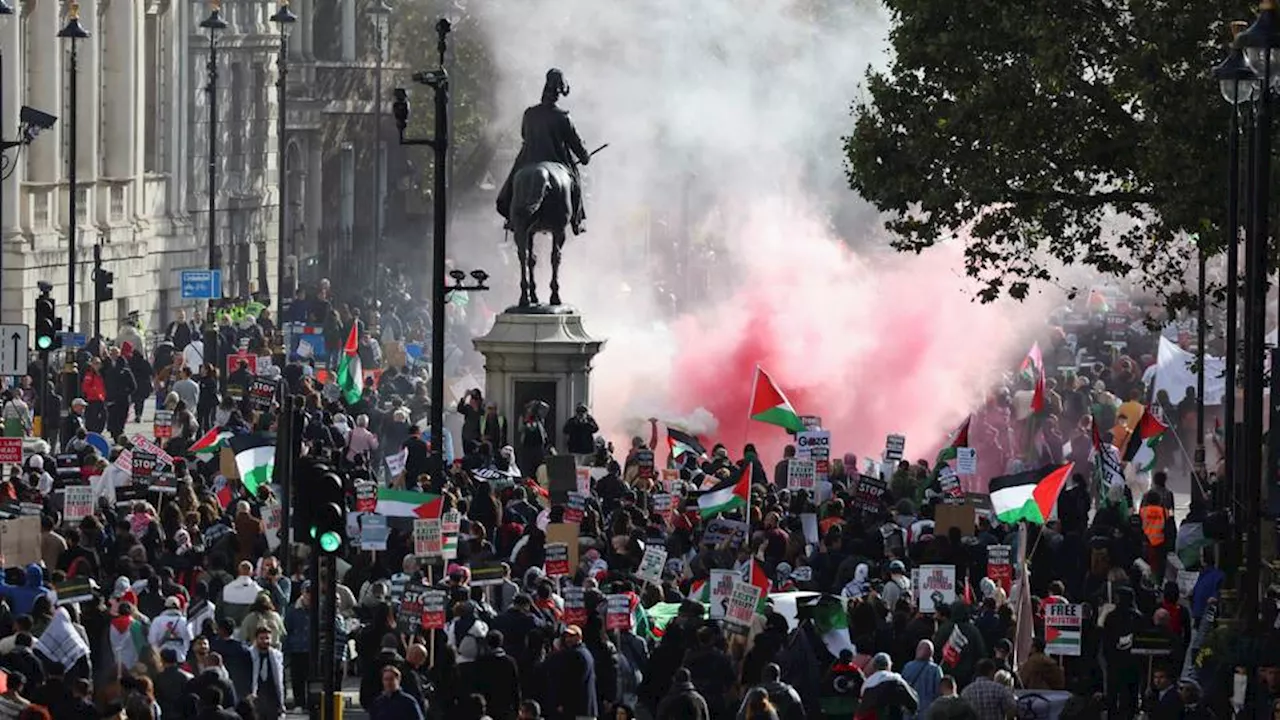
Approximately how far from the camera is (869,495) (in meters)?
35.6

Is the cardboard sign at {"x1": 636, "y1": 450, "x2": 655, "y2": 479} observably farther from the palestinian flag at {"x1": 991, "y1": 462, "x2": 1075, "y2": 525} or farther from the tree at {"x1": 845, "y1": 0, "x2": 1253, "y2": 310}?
the palestinian flag at {"x1": 991, "y1": 462, "x2": 1075, "y2": 525}

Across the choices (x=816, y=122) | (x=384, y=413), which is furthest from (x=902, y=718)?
(x=816, y=122)

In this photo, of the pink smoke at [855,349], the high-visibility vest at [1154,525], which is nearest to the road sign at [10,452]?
the high-visibility vest at [1154,525]

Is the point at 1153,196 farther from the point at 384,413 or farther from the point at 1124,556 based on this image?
the point at 384,413

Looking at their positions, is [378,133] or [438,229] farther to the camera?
[378,133]

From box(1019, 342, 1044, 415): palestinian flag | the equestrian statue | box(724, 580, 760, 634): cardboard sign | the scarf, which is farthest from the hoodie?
box(1019, 342, 1044, 415): palestinian flag

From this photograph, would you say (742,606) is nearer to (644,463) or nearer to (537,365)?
(644,463)

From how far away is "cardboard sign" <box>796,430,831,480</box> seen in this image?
1534 inches

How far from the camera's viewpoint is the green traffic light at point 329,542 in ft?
81.6

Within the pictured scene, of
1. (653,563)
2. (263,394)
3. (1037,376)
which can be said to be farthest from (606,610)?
(1037,376)

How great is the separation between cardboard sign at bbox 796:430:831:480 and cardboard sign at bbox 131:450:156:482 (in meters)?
6.41

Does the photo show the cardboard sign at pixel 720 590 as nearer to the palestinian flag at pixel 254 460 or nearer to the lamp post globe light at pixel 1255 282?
the lamp post globe light at pixel 1255 282

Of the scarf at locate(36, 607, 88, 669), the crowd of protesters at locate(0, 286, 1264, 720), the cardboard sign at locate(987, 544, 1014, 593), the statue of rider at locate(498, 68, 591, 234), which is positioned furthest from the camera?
the statue of rider at locate(498, 68, 591, 234)

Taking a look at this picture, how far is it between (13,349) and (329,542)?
762 inches
